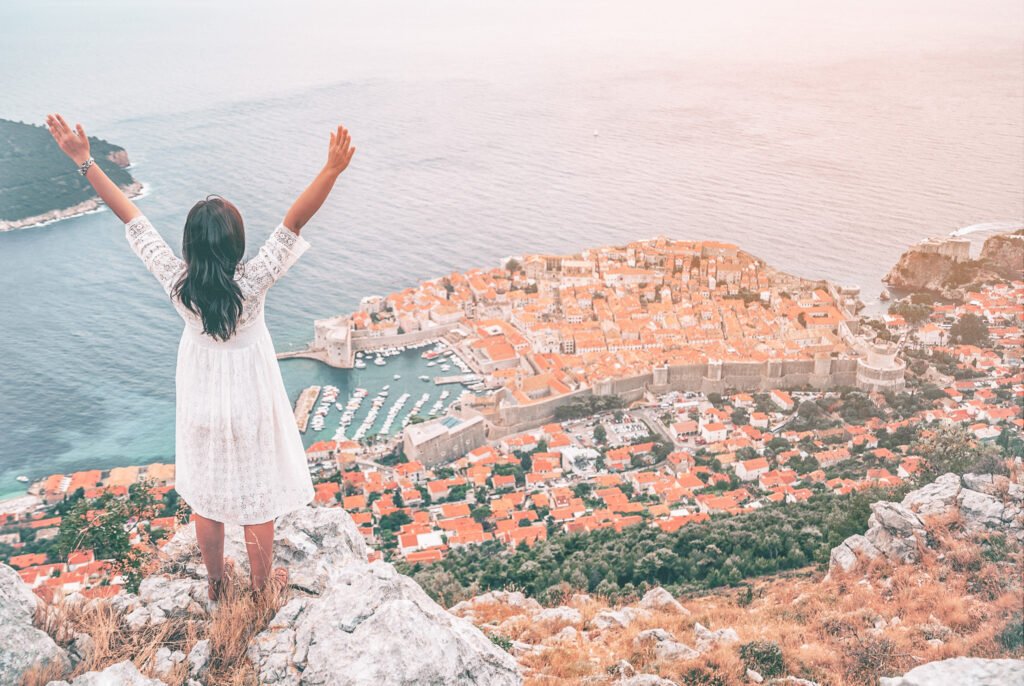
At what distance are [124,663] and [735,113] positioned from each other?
106 feet

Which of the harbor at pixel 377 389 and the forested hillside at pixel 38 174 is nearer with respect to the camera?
the harbor at pixel 377 389

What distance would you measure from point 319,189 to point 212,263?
25 centimetres

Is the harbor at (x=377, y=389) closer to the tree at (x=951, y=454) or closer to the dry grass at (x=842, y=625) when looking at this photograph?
the tree at (x=951, y=454)

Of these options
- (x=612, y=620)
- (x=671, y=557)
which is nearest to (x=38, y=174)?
(x=671, y=557)

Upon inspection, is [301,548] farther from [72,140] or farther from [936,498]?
[936,498]

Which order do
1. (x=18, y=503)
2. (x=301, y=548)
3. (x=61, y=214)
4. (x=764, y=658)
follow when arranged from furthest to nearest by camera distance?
(x=61, y=214)
(x=18, y=503)
(x=764, y=658)
(x=301, y=548)

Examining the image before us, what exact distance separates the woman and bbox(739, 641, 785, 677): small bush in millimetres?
A: 1710

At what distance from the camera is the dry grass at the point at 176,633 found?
176 cm

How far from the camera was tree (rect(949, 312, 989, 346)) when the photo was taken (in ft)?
41.4

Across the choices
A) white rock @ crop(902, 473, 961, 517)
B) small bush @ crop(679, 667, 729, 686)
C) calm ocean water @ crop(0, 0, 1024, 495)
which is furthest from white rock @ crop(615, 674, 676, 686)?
calm ocean water @ crop(0, 0, 1024, 495)

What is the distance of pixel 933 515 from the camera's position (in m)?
4.08

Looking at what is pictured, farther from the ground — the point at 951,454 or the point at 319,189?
the point at 319,189

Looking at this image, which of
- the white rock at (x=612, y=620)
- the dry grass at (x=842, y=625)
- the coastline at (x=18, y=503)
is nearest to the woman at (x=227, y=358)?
the dry grass at (x=842, y=625)

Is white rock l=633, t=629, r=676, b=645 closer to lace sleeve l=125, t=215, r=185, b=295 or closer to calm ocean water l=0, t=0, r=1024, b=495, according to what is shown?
lace sleeve l=125, t=215, r=185, b=295
